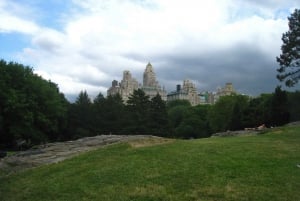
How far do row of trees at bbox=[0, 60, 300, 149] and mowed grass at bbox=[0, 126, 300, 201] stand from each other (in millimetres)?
41103

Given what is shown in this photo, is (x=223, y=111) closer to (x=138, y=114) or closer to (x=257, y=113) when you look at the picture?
(x=257, y=113)

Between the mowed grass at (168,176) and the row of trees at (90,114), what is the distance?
41.1 metres

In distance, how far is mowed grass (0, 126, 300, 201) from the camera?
1248 centimetres

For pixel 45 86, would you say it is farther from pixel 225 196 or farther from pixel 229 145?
pixel 225 196

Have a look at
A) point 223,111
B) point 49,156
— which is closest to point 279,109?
point 223,111

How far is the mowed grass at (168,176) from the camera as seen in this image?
12.5 m

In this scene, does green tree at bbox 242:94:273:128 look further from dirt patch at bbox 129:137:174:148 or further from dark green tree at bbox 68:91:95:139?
dirt patch at bbox 129:137:174:148

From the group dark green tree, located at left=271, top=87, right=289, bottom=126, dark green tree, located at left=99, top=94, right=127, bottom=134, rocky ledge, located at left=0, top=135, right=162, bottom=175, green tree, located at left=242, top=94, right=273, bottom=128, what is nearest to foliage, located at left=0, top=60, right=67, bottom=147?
dark green tree, located at left=99, top=94, right=127, bottom=134

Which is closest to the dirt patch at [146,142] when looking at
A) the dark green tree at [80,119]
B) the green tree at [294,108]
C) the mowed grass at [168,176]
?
the mowed grass at [168,176]

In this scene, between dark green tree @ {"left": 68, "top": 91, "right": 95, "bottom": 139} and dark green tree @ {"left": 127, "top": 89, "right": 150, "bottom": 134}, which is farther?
dark green tree @ {"left": 127, "top": 89, "right": 150, "bottom": 134}

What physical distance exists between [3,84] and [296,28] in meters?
34.9

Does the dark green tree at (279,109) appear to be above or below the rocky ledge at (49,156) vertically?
above

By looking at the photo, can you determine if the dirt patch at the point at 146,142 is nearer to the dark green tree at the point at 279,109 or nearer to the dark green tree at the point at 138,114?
the dark green tree at the point at 279,109

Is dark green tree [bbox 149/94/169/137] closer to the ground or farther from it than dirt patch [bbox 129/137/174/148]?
farther from it
